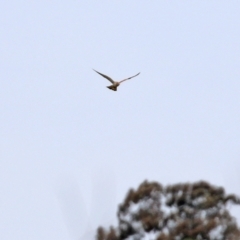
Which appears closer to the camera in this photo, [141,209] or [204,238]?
[204,238]

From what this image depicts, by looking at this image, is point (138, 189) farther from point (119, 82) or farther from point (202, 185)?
point (119, 82)

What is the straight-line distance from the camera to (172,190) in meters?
29.8

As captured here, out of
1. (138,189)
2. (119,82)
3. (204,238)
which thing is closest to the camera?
(119,82)

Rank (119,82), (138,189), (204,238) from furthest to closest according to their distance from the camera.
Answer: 1. (138,189)
2. (204,238)
3. (119,82)

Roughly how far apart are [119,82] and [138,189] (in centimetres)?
508

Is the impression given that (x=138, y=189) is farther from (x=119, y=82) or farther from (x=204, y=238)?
A: (x=119, y=82)

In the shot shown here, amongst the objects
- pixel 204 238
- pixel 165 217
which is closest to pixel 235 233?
pixel 204 238

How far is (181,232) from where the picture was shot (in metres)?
28.3

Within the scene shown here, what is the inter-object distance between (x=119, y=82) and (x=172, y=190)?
5.11 metres

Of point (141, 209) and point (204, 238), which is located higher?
point (141, 209)

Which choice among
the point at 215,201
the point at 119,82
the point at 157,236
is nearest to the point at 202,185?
the point at 215,201

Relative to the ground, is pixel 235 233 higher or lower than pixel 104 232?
lower

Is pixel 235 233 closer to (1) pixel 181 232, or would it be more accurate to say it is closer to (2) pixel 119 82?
(1) pixel 181 232

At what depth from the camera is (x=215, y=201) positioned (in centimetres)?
2967
